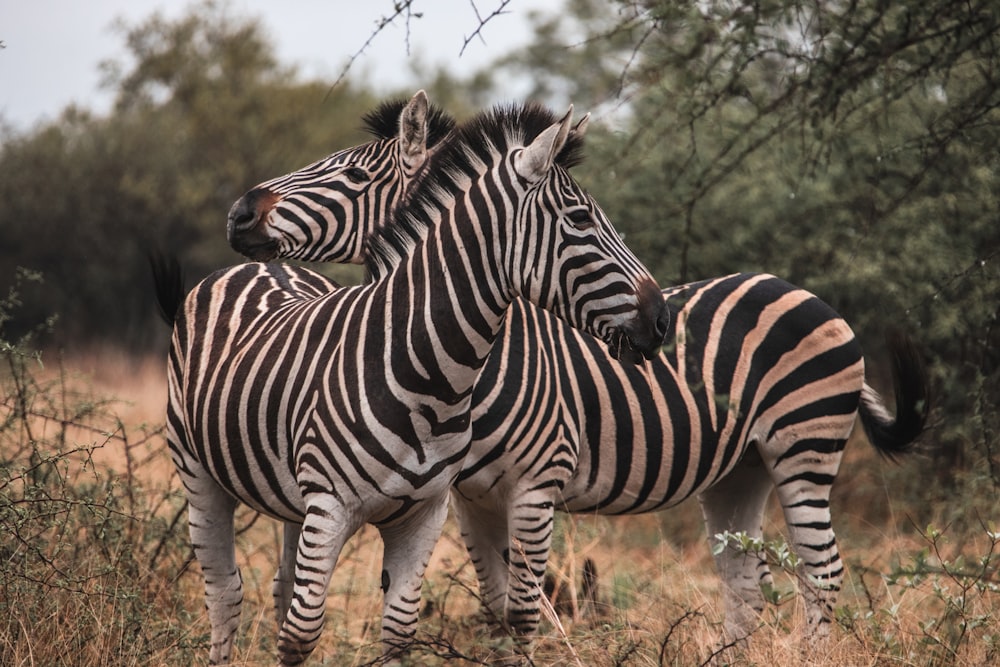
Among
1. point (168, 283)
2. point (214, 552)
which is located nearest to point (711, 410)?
point (214, 552)

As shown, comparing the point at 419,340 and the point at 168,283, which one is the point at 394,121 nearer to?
the point at 168,283

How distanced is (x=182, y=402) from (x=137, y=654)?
109cm

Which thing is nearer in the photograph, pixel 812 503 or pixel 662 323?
pixel 662 323

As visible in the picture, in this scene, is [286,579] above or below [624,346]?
below

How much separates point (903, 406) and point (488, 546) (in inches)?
83.8

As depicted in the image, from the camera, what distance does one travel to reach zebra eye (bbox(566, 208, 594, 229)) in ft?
12.5

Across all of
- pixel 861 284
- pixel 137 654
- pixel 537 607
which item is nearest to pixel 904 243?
pixel 861 284

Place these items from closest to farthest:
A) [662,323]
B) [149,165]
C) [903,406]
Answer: [662,323] < [903,406] < [149,165]

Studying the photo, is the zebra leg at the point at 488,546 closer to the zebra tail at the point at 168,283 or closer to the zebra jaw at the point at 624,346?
the zebra jaw at the point at 624,346

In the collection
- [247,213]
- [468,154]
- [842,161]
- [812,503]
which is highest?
[842,161]

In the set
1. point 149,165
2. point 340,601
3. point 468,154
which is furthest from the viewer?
point 149,165

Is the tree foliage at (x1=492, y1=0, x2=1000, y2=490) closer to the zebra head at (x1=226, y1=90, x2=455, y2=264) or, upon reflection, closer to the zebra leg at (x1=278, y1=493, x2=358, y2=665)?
the zebra head at (x1=226, y1=90, x2=455, y2=264)

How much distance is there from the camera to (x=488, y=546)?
517 cm

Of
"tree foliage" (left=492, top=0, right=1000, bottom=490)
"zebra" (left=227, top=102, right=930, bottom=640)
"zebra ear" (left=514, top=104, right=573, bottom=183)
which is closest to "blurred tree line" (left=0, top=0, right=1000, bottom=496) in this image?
"tree foliage" (left=492, top=0, right=1000, bottom=490)
